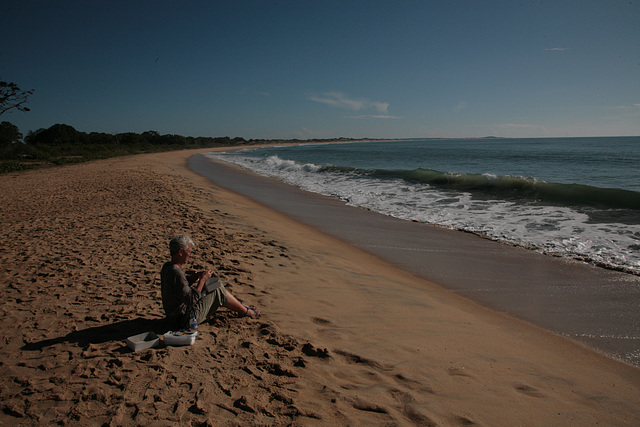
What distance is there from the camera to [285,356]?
3201 millimetres

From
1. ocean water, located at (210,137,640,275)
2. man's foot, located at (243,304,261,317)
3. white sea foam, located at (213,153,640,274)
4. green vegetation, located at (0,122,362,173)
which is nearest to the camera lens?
man's foot, located at (243,304,261,317)

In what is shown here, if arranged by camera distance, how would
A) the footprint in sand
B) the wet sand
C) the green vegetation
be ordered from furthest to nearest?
the green vegetation, the wet sand, the footprint in sand

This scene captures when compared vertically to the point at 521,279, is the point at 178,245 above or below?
above

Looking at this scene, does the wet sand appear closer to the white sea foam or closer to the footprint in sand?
the white sea foam

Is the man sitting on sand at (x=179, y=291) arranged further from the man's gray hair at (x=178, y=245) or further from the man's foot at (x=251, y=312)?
the man's foot at (x=251, y=312)

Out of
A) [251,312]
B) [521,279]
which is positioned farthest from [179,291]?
[521,279]

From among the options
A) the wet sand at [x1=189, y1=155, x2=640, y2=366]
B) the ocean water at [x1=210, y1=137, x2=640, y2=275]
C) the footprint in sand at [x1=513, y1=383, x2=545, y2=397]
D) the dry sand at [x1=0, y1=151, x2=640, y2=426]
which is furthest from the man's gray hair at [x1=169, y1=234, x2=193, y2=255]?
the ocean water at [x1=210, y1=137, x2=640, y2=275]

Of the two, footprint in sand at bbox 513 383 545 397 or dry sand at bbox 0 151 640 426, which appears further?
footprint in sand at bbox 513 383 545 397

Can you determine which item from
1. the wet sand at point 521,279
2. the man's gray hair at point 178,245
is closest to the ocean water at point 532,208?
the wet sand at point 521,279

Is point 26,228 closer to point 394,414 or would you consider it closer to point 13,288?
point 13,288

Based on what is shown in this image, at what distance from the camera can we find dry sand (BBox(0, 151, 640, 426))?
2.53m

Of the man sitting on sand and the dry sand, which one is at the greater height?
the man sitting on sand

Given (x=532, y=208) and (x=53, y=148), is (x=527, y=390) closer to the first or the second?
(x=532, y=208)

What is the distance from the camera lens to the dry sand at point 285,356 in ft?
8.31
